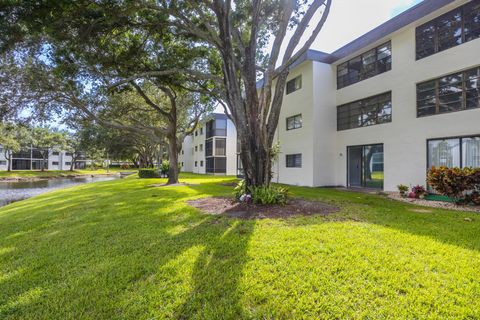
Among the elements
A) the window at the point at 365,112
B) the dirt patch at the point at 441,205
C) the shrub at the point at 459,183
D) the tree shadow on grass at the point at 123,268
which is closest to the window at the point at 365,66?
the window at the point at 365,112

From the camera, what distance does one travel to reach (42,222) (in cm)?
Result: 677

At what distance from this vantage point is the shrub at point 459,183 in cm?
826

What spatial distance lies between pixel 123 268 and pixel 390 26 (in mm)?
14075

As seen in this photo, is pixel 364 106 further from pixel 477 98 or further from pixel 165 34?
pixel 165 34

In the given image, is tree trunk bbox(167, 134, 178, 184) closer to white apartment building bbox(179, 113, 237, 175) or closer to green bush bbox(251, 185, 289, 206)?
green bush bbox(251, 185, 289, 206)

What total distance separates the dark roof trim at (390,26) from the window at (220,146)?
17889mm

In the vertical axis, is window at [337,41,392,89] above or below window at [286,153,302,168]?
above

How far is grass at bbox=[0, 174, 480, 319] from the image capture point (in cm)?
271

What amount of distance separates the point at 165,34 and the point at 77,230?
340 inches

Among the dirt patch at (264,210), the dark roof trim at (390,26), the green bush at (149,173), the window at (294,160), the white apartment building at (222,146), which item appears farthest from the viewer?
the white apartment building at (222,146)

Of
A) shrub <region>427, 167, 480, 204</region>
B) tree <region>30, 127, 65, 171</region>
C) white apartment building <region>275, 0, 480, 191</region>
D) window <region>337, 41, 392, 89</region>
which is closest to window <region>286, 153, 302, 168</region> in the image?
white apartment building <region>275, 0, 480, 191</region>

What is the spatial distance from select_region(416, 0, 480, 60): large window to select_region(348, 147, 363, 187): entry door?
5.29 metres

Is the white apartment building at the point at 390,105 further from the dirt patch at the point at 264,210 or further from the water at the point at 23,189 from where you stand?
the water at the point at 23,189

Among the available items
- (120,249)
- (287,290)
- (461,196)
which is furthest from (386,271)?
(461,196)
